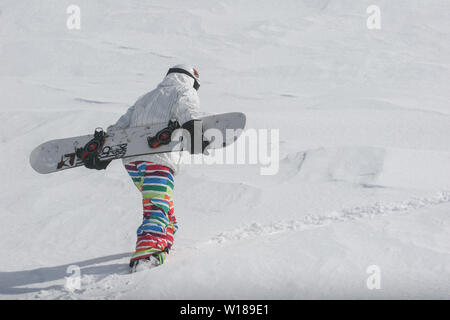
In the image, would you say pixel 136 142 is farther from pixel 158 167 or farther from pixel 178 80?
pixel 178 80

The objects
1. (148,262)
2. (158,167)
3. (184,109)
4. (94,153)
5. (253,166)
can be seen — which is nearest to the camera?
(148,262)

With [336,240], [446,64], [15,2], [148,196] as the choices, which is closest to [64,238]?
[148,196]

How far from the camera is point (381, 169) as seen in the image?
167 inches

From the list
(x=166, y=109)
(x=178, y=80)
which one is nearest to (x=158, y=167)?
(x=166, y=109)

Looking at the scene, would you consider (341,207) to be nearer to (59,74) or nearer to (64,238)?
(64,238)

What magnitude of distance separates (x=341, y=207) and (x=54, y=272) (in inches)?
74.5

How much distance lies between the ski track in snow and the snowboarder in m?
0.41

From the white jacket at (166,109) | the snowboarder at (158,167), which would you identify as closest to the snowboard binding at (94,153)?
the snowboarder at (158,167)

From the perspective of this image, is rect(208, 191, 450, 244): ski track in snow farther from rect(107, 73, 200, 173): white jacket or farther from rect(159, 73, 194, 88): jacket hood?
rect(159, 73, 194, 88): jacket hood

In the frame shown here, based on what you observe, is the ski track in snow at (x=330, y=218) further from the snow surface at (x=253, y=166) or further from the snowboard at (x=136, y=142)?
the snowboard at (x=136, y=142)

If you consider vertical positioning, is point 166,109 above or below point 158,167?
above

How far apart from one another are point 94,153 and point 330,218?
1.56 metres

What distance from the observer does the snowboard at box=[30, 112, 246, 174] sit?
123 inches

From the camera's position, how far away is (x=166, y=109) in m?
3.25
